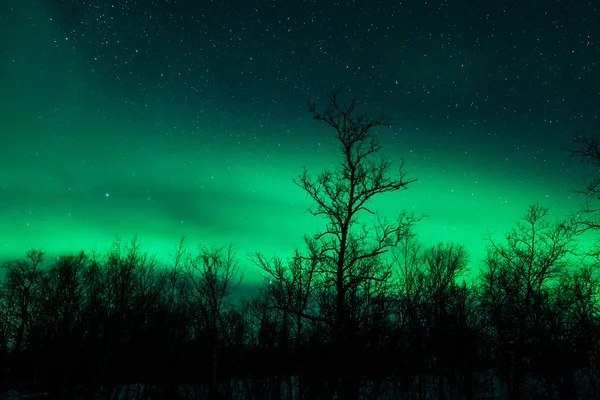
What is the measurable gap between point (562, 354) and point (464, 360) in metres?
3.18

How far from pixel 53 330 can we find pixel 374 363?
1496 cm

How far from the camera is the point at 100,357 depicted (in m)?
18.8

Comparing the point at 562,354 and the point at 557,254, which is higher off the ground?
the point at 557,254

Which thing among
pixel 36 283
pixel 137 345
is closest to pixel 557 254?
pixel 137 345

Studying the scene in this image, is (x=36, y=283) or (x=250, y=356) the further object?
(x=36, y=283)

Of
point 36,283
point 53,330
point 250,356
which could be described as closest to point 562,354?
point 250,356

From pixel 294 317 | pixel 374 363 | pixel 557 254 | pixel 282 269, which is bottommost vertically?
pixel 374 363

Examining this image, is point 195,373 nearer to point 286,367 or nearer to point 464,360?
point 286,367

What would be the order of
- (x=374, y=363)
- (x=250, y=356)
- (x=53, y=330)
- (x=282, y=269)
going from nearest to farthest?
(x=374, y=363), (x=250, y=356), (x=282, y=269), (x=53, y=330)

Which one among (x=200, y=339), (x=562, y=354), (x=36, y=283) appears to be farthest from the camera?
(x=36, y=283)

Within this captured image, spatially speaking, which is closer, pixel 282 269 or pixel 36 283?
pixel 282 269

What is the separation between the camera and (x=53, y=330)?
63.3ft

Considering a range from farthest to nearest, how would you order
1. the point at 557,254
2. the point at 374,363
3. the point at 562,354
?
the point at 557,254
the point at 562,354
the point at 374,363

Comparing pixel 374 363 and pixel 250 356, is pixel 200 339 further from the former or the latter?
pixel 374 363
